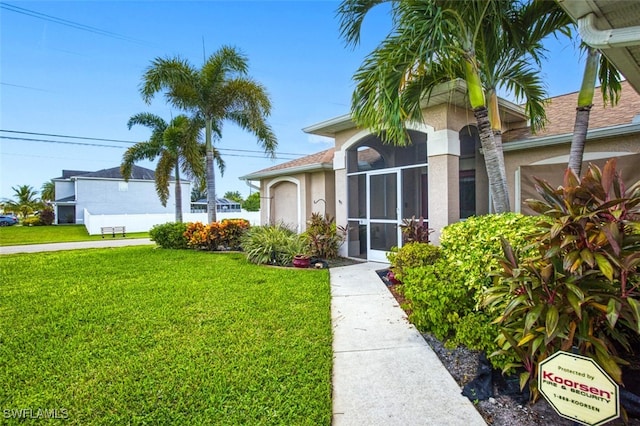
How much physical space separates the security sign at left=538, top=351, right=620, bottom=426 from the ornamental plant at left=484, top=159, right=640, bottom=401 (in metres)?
0.29

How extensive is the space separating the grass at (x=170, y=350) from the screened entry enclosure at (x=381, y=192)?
9.34 feet

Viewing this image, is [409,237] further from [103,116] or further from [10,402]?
[103,116]

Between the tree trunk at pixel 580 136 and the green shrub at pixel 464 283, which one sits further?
the tree trunk at pixel 580 136

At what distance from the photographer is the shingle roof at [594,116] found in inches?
271

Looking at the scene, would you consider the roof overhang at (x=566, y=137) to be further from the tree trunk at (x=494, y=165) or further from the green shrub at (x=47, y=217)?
the green shrub at (x=47, y=217)

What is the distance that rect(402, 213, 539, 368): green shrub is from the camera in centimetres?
368

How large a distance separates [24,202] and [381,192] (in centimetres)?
5496

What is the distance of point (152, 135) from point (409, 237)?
53.7 feet

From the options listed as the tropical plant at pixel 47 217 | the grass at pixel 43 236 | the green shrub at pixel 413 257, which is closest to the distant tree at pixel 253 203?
the tropical plant at pixel 47 217

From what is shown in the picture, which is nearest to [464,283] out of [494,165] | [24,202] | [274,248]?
[494,165]

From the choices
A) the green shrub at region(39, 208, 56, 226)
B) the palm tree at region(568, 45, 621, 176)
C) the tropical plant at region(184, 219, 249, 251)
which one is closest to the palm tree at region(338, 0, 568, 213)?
the palm tree at region(568, 45, 621, 176)

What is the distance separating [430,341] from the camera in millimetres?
4066

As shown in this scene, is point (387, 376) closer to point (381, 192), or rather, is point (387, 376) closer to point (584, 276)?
point (584, 276)

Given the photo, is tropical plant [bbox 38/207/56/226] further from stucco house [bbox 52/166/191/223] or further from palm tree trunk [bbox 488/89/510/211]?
palm tree trunk [bbox 488/89/510/211]
